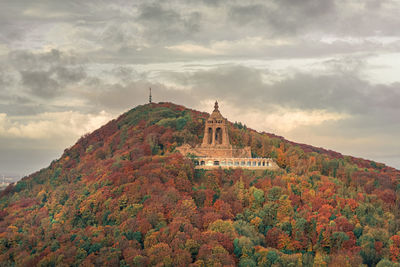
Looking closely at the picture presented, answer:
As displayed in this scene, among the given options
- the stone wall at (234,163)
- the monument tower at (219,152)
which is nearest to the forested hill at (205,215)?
the stone wall at (234,163)

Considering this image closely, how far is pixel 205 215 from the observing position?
105500 mm

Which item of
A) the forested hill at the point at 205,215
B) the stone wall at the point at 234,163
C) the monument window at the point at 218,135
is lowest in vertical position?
the forested hill at the point at 205,215

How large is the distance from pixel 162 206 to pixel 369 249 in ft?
126

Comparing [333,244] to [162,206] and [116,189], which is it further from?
[116,189]

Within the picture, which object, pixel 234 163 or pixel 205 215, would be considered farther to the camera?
pixel 234 163

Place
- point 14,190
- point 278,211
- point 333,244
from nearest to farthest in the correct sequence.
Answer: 1. point 333,244
2. point 278,211
3. point 14,190

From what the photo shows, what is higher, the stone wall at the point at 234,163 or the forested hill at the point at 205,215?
the stone wall at the point at 234,163

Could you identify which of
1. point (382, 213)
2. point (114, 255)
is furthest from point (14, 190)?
point (382, 213)

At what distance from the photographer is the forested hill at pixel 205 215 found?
9550 centimetres

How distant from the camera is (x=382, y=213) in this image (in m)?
111

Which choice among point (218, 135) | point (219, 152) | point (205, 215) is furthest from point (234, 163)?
point (205, 215)

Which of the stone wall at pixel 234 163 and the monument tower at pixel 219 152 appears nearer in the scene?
the stone wall at pixel 234 163

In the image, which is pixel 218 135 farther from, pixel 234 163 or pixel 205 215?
pixel 205 215

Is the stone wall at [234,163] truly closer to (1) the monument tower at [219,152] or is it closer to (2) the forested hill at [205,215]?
(1) the monument tower at [219,152]
